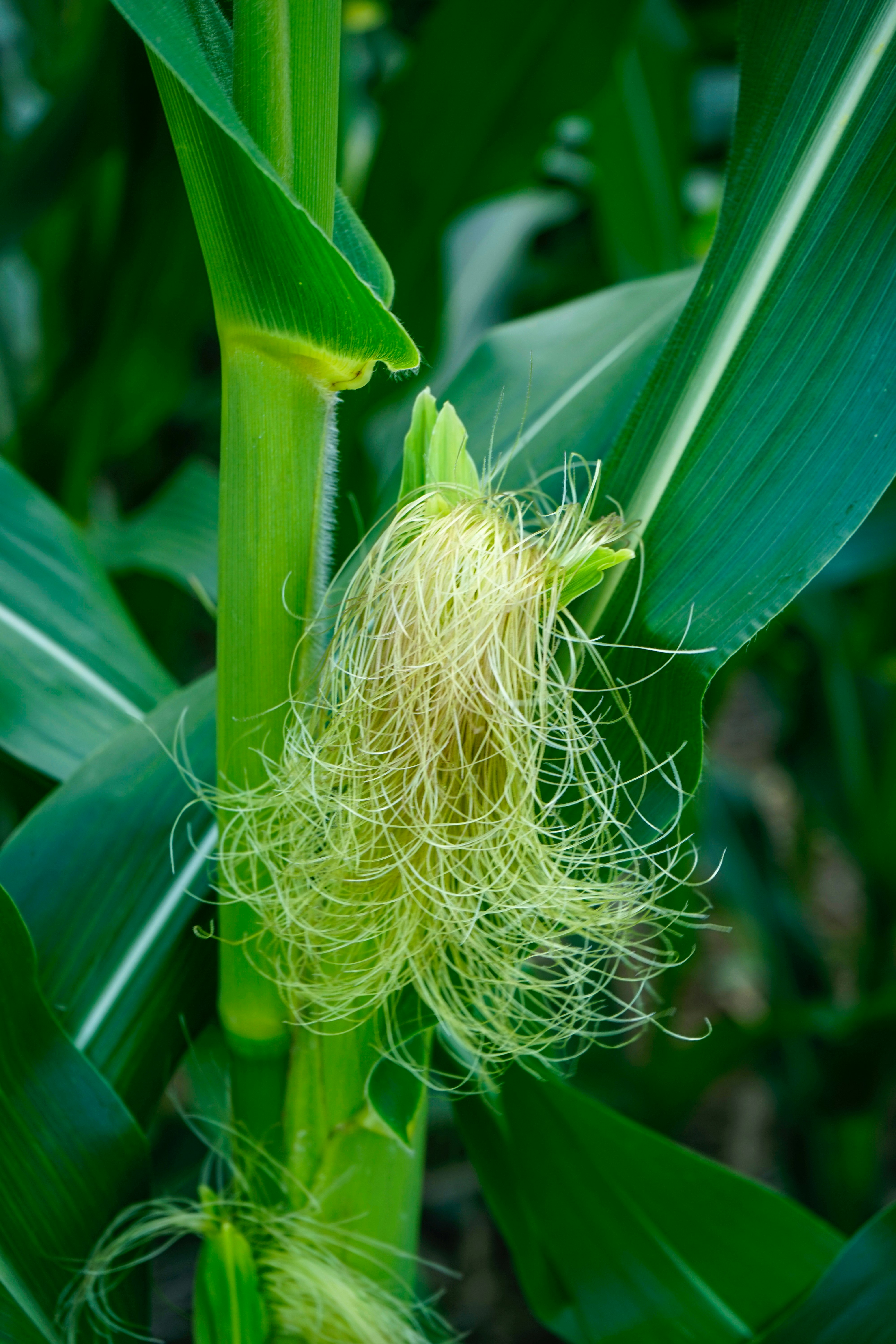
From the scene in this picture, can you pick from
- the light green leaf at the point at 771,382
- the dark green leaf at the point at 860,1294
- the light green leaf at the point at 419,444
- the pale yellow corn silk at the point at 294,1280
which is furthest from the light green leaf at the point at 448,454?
the dark green leaf at the point at 860,1294

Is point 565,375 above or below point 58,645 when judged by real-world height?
above

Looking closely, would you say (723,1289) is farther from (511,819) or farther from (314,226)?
(314,226)

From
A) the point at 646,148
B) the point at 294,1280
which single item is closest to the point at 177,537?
the point at 294,1280

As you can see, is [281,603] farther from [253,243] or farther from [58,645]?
[58,645]

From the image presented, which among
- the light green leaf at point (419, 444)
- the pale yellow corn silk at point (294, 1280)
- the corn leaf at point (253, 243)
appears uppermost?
the corn leaf at point (253, 243)

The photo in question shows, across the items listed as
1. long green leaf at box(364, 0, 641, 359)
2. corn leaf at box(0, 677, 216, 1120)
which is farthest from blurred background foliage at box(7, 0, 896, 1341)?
corn leaf at box(0, 677, 216, 1120)

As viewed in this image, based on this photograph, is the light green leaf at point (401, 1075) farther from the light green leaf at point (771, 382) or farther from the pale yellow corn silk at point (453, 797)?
the light green leaf at point (771, 382)
